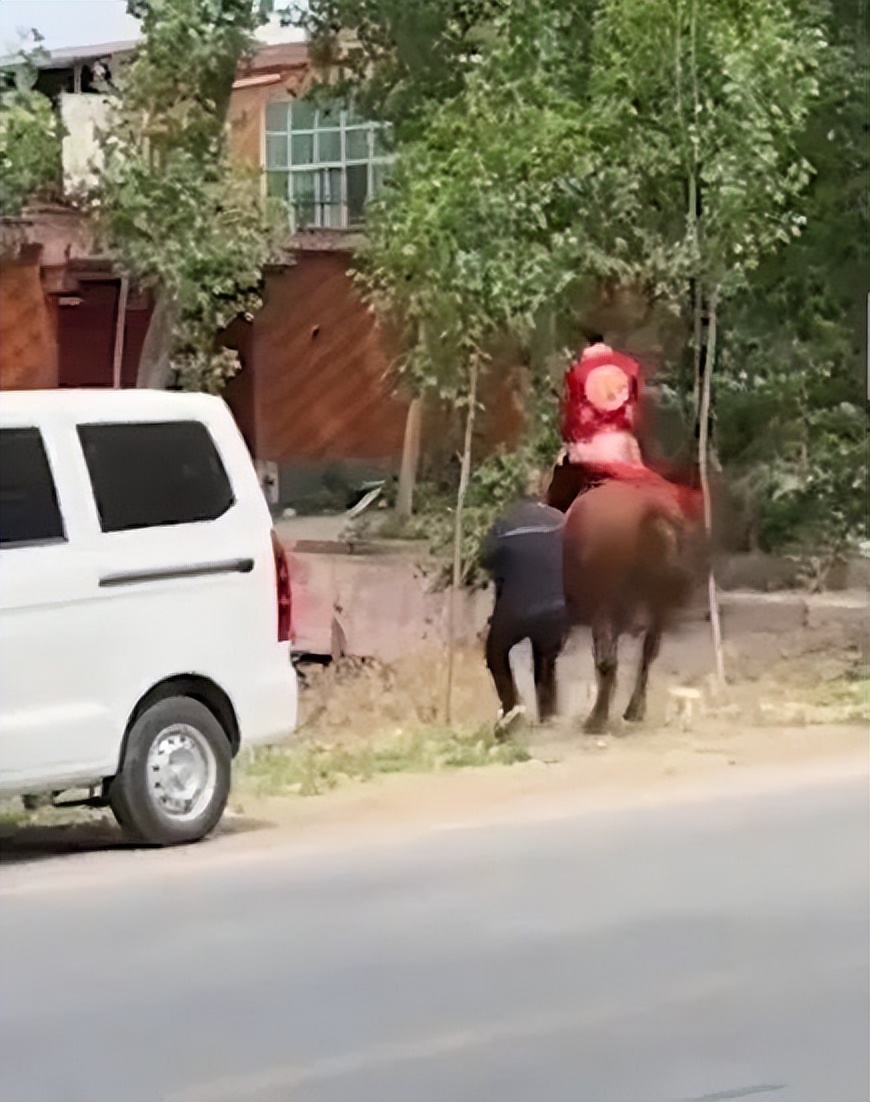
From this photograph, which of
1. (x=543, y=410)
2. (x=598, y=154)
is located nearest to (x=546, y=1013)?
(x=543, y=410)

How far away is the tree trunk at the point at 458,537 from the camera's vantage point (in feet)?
8.85

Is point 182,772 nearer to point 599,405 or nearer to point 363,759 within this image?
point 363,759

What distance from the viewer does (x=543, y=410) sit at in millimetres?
2738

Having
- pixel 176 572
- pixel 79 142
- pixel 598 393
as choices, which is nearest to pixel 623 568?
pixel 598 393

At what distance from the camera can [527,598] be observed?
2.75 m

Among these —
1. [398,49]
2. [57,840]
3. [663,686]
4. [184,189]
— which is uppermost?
[398,49]

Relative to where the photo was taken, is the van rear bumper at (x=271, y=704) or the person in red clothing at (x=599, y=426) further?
the person in red clothing at (x=599, y=426)

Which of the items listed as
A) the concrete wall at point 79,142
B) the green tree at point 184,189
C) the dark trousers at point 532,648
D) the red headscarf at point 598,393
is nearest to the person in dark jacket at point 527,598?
the dark trousers at point 532,648

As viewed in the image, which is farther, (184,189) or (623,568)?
(623,568)

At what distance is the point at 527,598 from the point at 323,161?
678mm

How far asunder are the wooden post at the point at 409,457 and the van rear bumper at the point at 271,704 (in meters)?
0.27

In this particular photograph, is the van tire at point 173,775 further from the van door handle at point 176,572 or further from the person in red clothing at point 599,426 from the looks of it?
the person in red clothing at point 599,426

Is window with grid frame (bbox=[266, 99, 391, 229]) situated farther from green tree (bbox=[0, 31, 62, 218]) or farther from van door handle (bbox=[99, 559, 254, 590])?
van door handle (bbox=[99, 559, 254, 590])

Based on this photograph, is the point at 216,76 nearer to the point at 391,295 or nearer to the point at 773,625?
the point at 391,295
